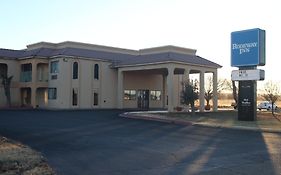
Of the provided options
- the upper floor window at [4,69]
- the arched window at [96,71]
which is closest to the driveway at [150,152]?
the arched window at [96,71]

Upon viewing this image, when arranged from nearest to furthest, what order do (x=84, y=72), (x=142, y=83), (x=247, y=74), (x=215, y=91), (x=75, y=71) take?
1. (x=247, y=74)
2. (x=215, y=91)
3. (x=75, y=71)
4. (x=84, y=72)
5. (x=142, y=83)

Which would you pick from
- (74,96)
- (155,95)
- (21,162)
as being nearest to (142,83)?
(155,95)

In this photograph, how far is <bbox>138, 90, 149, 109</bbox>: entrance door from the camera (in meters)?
49.1

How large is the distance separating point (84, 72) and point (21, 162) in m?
33.3

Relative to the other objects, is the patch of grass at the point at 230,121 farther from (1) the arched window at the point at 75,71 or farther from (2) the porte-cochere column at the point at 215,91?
(1) the arched window at the point at 75,71

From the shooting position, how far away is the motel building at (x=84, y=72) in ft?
137

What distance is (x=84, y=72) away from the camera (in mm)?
43375

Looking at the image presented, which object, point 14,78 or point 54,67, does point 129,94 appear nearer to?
point 54,67

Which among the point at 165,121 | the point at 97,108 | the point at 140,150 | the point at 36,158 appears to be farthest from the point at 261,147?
the point at 97,108

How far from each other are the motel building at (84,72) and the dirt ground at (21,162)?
27.7m

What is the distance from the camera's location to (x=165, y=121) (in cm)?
2803

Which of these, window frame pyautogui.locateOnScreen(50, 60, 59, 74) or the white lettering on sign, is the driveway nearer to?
the white lettering on sign

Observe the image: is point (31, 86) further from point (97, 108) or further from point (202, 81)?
point (202, 81)

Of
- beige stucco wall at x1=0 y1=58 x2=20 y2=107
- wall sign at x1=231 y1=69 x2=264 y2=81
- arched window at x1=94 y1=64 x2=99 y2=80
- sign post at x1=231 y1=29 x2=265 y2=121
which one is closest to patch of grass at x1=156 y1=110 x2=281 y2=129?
sign post at x1=231 y1=29 x2=265 y2=121
